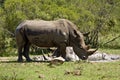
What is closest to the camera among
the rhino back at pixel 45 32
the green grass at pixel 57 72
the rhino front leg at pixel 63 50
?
the green grass at pixel 57 72

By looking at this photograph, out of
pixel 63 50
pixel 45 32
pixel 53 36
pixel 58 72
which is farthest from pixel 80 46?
pixel 58 72

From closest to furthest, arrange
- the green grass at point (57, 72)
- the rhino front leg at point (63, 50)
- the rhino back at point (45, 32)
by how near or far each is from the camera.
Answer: the green grass at point (57, 72) < the rhino back at point (45, 32) < the rhino front leg at point (63, 50)

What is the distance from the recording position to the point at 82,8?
29.6 meters

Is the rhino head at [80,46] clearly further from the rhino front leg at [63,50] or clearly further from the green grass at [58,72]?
the green grass at [58,72]

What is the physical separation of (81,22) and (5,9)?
5661 mm

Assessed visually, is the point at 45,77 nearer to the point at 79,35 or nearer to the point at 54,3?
the point at 79,35

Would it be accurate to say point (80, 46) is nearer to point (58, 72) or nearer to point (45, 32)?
point (45, 32)

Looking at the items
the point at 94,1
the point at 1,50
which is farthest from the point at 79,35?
the point at 94,1

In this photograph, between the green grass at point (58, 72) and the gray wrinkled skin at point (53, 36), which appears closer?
the green grass at point (58, 72)

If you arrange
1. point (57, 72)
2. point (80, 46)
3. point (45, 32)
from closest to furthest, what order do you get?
1. point (57, 72)
2. point (45, 32)
3. point (80, 46)

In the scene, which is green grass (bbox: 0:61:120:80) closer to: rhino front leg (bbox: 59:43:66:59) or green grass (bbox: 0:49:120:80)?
green grass (bbox: 0:49:120:80)

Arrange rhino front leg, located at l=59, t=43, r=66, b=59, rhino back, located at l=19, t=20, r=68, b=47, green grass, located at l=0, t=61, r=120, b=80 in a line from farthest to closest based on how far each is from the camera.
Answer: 1. rhino front leg, located at l=59, t=43, r=66, b=59
2. rhino back, located at l=19, t=20, r=68, b=47
3. green grass, located at l=0, t=61, r=120, b=80

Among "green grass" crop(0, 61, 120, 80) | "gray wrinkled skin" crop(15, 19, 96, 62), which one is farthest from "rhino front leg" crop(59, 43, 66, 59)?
"green grass" crop(0, 61, 120, 80)

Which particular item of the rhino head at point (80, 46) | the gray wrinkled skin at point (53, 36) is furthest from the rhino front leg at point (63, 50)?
the rhino head at point (80, 46)
